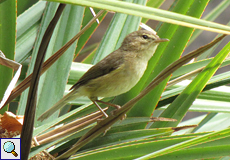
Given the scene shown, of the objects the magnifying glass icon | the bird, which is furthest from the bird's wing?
the magnifying glass icon

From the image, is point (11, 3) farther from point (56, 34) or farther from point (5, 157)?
point (5, 157)

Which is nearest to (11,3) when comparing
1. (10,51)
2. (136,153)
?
(10,51)

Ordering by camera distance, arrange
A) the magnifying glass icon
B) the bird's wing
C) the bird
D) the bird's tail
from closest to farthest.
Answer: the magnifying glass icon → the bird's tail → the bird → the bird's wing

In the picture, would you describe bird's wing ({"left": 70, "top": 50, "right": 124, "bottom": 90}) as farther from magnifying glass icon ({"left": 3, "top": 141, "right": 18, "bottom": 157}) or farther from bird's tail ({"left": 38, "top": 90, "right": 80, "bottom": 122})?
magnifying glass icon ({"left": 3, "top": 141, "right": 18, "bottom": 157})

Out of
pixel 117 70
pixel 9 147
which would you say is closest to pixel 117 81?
pixel 117 70

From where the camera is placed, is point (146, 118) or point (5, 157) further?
point (146, 118)

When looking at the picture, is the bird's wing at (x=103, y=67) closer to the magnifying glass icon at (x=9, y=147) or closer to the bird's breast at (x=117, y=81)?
the bird's breast at (x=117, y=81)

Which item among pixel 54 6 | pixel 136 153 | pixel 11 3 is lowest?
pixel 136 153
